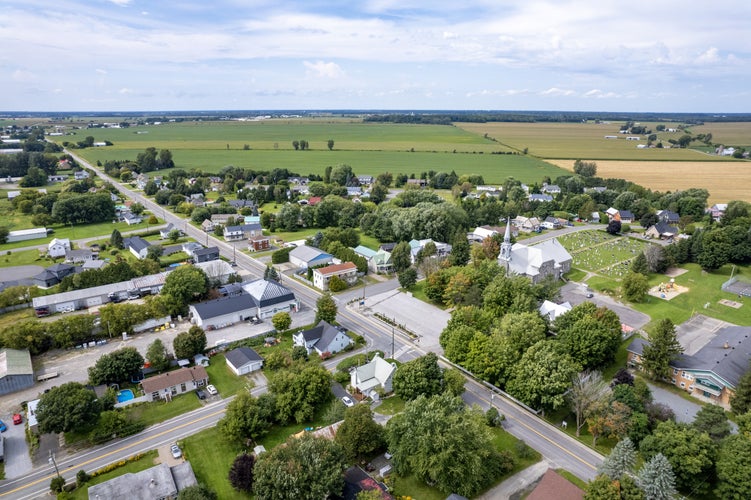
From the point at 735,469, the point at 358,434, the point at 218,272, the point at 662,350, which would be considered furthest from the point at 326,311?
the point at 735,469

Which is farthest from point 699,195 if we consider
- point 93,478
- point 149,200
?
point 149,200

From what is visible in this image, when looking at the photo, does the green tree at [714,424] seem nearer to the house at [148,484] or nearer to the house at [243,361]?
the house at [148,484]

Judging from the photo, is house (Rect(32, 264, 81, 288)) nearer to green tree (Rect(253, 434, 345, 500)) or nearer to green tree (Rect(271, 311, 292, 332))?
green tree (Rect(271, 311, 292, 332))

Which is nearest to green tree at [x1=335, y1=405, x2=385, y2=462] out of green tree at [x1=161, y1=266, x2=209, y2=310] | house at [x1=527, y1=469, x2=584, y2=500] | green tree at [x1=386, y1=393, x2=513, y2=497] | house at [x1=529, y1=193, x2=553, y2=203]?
green tree at [x1=386, y1=393, x2=513, y2=497]

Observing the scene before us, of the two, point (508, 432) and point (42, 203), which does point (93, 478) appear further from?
point (42, 203)

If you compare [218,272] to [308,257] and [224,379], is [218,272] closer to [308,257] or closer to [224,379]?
[308,257]
